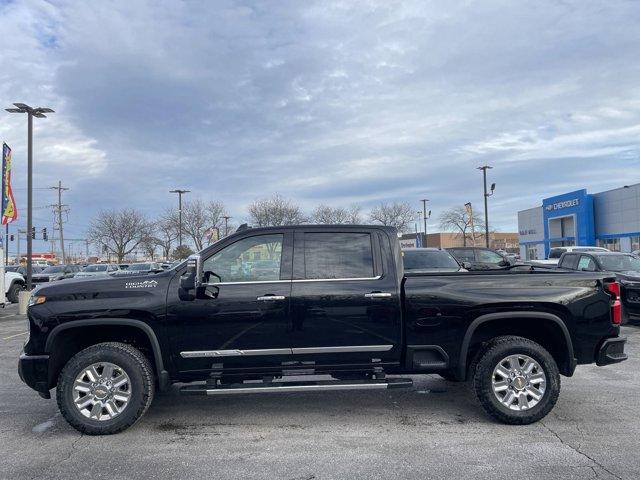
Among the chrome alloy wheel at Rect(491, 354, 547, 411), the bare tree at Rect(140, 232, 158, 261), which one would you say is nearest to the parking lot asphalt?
the chrome alloy wheel at Rect(491, 354, 547, 411)

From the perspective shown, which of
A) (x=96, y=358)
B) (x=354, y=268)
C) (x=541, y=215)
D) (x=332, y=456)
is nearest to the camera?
(x=332, y=456)

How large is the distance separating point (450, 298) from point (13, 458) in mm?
4158

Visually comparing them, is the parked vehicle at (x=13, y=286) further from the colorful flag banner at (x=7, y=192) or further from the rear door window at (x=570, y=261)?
the rear door window at (x=570, y=261)

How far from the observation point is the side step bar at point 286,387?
4809 millimetres

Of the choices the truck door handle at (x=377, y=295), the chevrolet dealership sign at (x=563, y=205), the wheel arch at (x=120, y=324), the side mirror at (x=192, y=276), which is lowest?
the wheel arch at (x=120, y=324)

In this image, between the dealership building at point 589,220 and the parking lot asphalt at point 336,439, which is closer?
the parking lot asphalt at point 336,439

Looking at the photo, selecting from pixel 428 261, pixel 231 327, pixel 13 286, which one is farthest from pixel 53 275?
pixel 231 327

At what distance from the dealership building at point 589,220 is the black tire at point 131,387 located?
148 feet

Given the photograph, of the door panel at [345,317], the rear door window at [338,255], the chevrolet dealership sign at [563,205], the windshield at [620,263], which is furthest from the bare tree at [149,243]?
the door panel at [345,317]

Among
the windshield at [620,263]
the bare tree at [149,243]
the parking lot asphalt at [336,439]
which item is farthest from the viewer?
the bare tree at [149,243]

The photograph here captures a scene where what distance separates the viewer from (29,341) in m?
4.93

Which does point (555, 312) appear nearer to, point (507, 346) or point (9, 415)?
point (507, 346)

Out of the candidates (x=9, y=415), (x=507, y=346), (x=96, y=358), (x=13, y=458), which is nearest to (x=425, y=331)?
(x=507, y=346)

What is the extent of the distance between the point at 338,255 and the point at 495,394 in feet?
6.71
